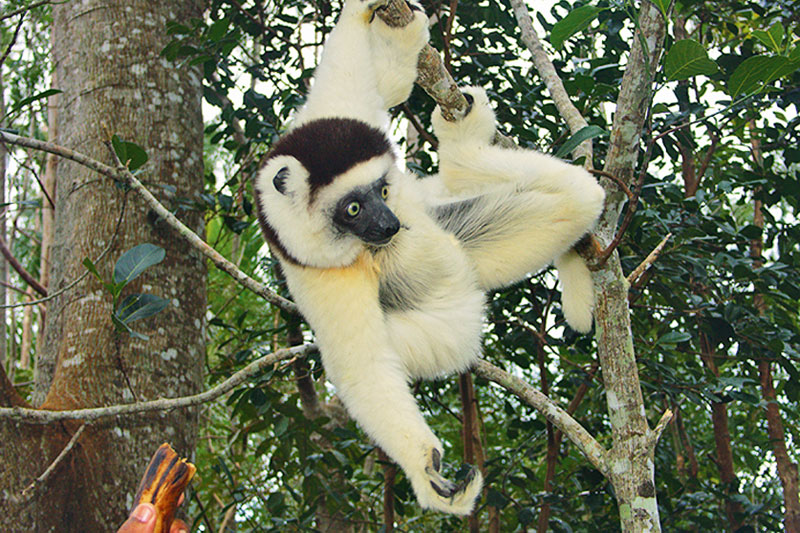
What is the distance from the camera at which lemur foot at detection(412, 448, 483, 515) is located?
2459mm

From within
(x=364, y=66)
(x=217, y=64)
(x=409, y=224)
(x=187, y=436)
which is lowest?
(x=187, y=436)

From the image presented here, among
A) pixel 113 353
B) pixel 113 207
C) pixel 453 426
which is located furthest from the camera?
pixel 453 426

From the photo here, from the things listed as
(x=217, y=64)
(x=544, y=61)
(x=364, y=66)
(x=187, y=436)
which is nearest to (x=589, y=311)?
(x=544, y=61)

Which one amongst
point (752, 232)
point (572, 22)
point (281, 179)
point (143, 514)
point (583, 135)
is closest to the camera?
point (143, 514)

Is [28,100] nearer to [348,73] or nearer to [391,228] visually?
[348,73]

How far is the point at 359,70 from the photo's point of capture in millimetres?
2939

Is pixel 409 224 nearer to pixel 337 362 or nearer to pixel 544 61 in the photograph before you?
pixel 337 362

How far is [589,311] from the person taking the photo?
2.91 metres

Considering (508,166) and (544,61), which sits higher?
(544,61)

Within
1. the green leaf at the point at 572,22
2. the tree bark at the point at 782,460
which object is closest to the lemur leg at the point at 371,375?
the green leaf at the point at 572,22

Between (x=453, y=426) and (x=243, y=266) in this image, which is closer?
(x=453, y=426)

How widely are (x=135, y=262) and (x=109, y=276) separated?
911 millimetres

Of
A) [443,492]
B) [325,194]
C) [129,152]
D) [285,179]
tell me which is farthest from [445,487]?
[129,152]

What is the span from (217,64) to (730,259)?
2.84 meters
